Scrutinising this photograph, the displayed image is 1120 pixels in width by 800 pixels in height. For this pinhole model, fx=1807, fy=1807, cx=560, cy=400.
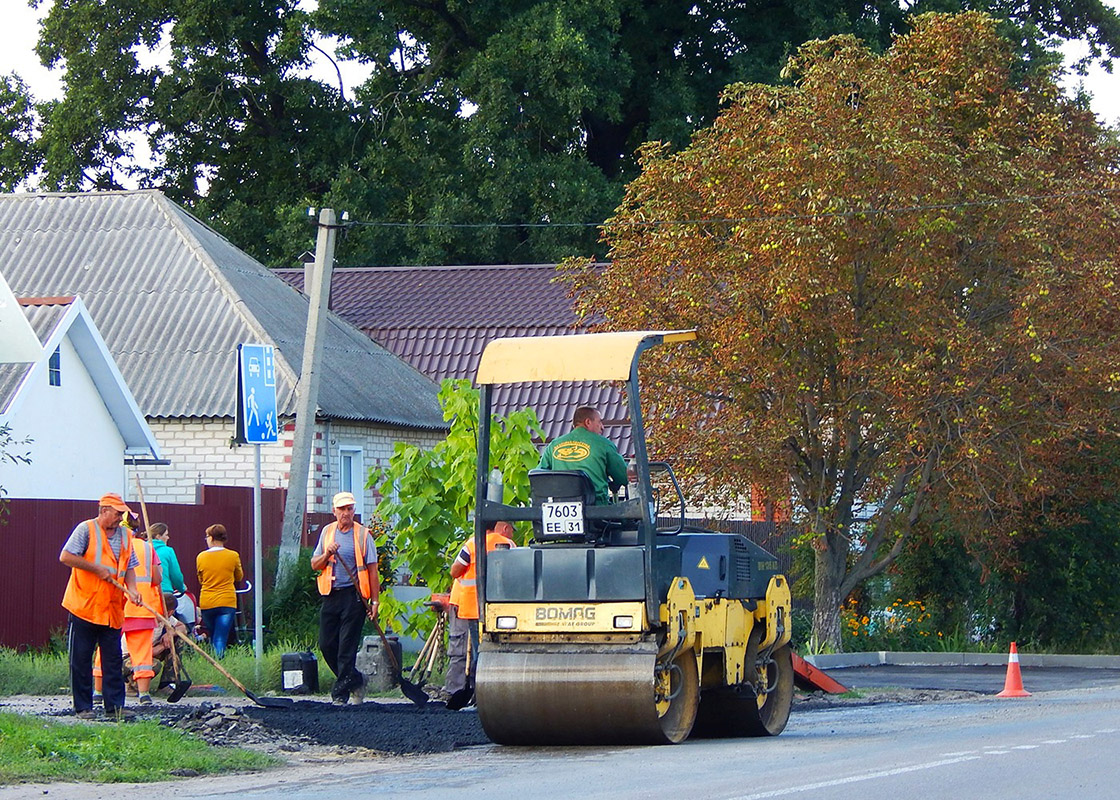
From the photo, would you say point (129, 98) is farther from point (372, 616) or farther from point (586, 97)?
point (372, 616)

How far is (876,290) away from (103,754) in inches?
476

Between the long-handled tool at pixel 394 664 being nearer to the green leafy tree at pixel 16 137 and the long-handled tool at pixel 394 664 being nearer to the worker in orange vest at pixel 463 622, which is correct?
the worker in orange vest at pixel 463 622

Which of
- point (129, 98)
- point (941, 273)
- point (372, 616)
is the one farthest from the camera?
point (129, 98)

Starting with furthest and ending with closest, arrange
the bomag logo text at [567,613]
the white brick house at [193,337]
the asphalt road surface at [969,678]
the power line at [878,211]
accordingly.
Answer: the white brick house at [193,337] < the power line at [878,211] < the asphalt road surface at [969,678] < the bomag logo text at [567,613]

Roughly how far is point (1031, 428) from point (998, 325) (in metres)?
1.34

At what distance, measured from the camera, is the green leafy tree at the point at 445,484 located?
1825 cm

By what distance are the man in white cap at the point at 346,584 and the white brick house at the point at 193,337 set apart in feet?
36.2

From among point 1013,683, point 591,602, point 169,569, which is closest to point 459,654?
point 591,602

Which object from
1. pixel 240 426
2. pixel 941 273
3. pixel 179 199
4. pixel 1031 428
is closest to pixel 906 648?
pixel 1031 428

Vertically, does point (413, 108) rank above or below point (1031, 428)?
above

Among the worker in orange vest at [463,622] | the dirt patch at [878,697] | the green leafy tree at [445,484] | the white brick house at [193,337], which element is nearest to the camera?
the worker in orange vest at [463,622]

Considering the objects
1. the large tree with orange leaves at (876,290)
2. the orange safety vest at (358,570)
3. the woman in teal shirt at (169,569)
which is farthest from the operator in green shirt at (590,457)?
the large tree with orange leaves at (876,290)

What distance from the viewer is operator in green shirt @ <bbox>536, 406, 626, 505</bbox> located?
41.0ft

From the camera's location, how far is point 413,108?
43.6 metres
